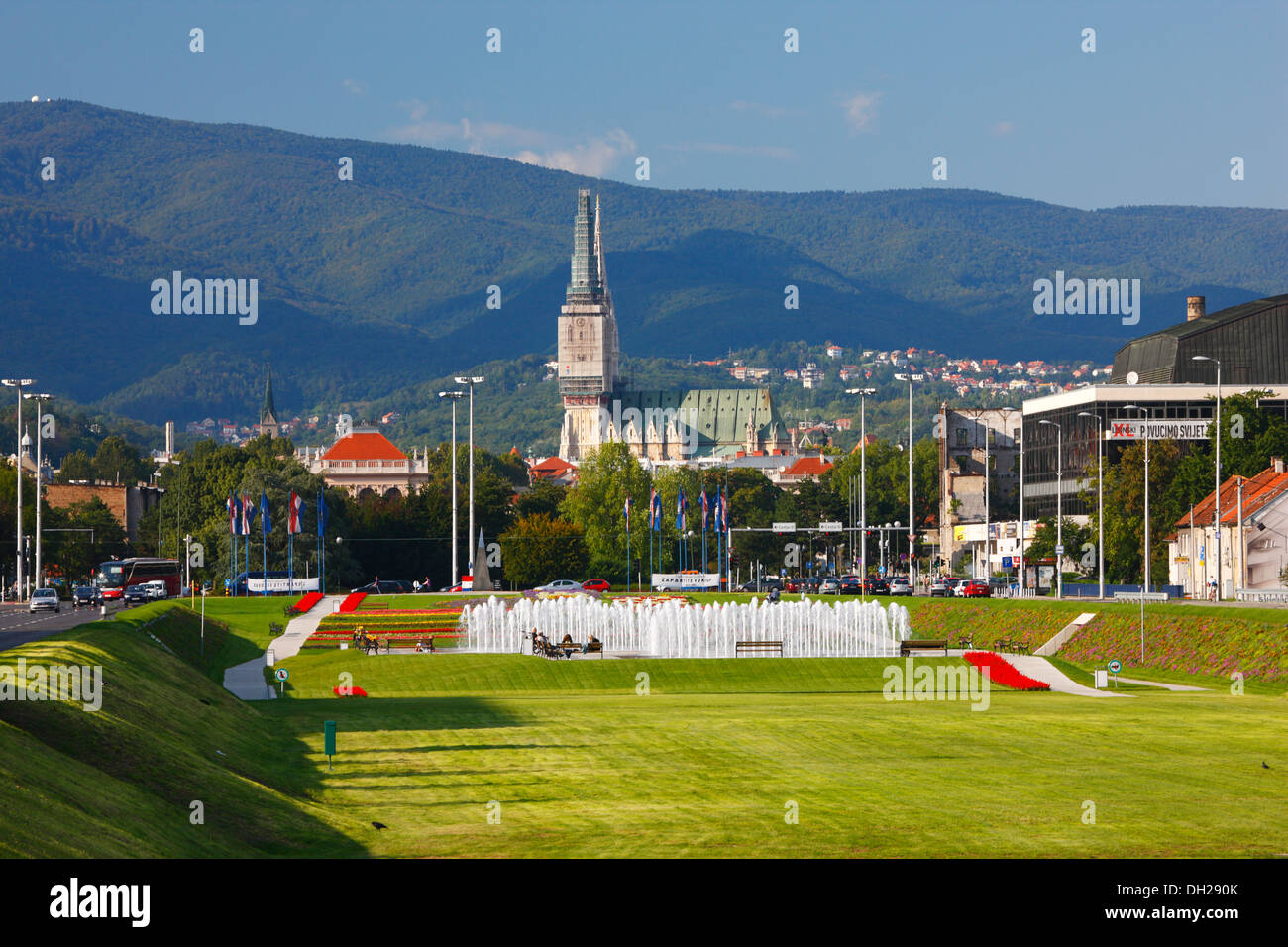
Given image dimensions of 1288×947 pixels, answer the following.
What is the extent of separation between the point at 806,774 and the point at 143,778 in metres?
12.0

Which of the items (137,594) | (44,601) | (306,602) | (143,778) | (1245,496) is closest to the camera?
(143,778)

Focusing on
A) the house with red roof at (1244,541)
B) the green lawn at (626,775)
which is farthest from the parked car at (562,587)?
the green lawn at (626,775)

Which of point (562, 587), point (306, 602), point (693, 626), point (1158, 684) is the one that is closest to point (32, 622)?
point (306, 602)

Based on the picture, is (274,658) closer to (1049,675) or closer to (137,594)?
(1049,675)

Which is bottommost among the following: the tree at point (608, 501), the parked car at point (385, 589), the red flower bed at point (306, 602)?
the parked car at point (385, 589)

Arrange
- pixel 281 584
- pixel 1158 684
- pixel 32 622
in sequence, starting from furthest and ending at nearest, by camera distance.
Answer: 1. pixel 281 584
2. pixel 32 622
3. pixel 1158 684

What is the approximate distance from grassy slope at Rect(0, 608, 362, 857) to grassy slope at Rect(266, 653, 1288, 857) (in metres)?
1.22

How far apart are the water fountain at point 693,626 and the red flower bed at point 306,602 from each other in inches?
489

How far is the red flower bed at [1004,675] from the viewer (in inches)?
2103

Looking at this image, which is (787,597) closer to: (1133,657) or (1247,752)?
(1133,657)

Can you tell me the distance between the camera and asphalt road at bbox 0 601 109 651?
57553 millimetres

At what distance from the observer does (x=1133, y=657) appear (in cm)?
6247

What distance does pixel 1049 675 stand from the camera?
5806cm

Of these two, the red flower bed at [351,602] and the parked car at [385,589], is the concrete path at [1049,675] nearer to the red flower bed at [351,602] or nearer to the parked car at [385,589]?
the red flower bed at [351,602]
